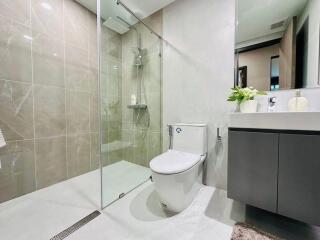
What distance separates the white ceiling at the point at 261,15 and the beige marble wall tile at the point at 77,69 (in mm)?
1843

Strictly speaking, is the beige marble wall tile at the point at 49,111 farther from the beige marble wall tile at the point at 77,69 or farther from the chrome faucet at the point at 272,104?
the chrome faucet at the point at 272,104

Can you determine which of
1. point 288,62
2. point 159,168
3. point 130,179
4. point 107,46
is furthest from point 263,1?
point 130,179

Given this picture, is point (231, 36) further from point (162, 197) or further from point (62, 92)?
point (62, 92)

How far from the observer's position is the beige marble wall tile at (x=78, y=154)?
6.40 feet

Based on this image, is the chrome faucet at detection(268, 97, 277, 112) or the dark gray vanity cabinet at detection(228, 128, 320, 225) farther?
the chrome faucet at detection(268, 97, 277, 112)

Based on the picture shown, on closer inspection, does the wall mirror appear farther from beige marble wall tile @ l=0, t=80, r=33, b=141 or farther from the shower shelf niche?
beige marble wall tile @ l=0, t=80, r=33, b=141

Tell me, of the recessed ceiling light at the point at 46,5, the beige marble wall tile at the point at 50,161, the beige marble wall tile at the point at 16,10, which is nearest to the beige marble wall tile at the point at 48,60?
the beige marble wall tile at the point at 16,10

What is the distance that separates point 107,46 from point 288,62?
1.79 metres

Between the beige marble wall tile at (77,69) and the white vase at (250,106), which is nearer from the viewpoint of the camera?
the white vase at (250,106)

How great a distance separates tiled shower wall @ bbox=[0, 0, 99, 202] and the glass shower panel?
452 mm

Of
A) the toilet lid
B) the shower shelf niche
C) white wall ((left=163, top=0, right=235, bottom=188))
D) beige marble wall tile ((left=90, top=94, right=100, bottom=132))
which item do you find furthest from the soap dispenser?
beige marble wall tile ((left=90, top=94, right=100, bottom=132))

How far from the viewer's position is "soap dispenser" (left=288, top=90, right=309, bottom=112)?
1211mm

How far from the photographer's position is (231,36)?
5.12 ft

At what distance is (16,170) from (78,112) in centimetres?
85
